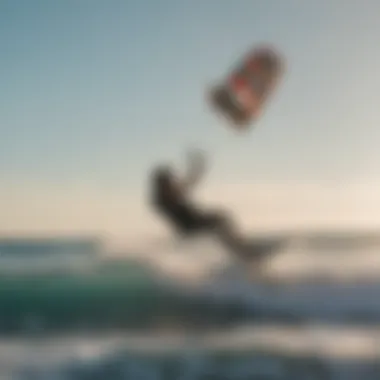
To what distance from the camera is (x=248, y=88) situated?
130 cm

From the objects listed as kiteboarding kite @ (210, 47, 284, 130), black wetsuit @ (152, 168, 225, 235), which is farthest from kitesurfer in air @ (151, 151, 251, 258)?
kiteboarding kite @ (210, 47, 284, 130)

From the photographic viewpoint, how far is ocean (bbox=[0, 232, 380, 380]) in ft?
4.18

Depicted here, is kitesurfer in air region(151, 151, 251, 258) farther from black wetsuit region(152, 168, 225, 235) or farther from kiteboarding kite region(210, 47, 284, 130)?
kiteboarding kite region(210, 47, 284, 130)

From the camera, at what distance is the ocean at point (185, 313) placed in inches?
50.2

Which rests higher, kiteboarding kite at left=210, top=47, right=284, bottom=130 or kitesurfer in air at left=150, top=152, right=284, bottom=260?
kiteboarding kite at left=210, top=47, right=284, bottom=130

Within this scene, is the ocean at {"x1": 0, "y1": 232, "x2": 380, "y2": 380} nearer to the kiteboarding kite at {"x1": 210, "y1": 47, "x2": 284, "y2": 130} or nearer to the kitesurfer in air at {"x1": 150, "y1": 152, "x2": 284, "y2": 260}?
the kitesurfer in air at {"x1": 150, "y1": 152, "x2": 284, "y2": 260}

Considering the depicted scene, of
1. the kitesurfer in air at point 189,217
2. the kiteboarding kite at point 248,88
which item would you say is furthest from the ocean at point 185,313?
the kiteboarding kite at point 248,88

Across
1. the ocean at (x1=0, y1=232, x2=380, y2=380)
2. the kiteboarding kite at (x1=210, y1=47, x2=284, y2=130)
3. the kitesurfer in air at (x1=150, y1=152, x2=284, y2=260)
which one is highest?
the kiteboarding kite at (x1=210, y1=47, x2=284, y2=130)

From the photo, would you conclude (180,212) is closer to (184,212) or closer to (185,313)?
(184,212)

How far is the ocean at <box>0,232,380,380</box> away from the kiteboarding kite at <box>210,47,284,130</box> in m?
0.21

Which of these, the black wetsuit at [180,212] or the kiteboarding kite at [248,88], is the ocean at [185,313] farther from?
the kiteboarding kite at [248,88]

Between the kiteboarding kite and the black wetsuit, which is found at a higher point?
the kiteboarding kite

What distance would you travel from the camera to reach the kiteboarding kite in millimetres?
1306

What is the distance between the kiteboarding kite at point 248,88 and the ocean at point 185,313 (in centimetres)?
21
